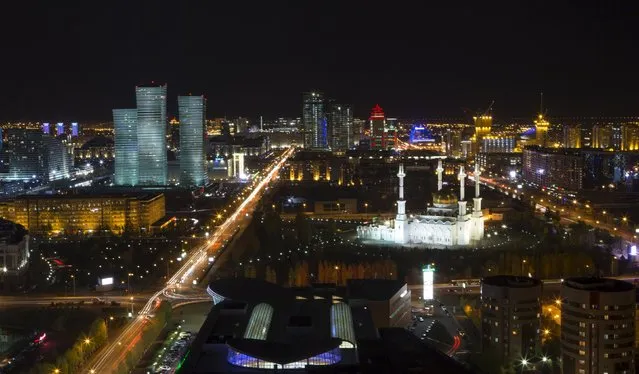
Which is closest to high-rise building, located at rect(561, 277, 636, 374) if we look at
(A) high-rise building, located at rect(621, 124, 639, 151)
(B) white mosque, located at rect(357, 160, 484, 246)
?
(B) white mosque, located at rect(357, 160, 484, 246)

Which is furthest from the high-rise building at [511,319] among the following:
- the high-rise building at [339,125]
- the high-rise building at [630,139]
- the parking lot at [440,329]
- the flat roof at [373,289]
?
the high-rise building at [339,125]

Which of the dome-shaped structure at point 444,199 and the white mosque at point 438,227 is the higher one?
the dome-shaped structure at point 444,199

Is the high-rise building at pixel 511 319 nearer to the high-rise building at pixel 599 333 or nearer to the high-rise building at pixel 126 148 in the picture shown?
the high-rise building at pixel 599 333

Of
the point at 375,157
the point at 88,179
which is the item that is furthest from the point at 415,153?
the point at 88,179

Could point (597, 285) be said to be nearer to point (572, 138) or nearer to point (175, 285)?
point (175, 285)

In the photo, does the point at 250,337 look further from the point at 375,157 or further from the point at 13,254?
the point at 375,157

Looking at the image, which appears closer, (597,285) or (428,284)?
(597,285)

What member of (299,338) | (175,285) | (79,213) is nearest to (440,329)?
(299,338)
